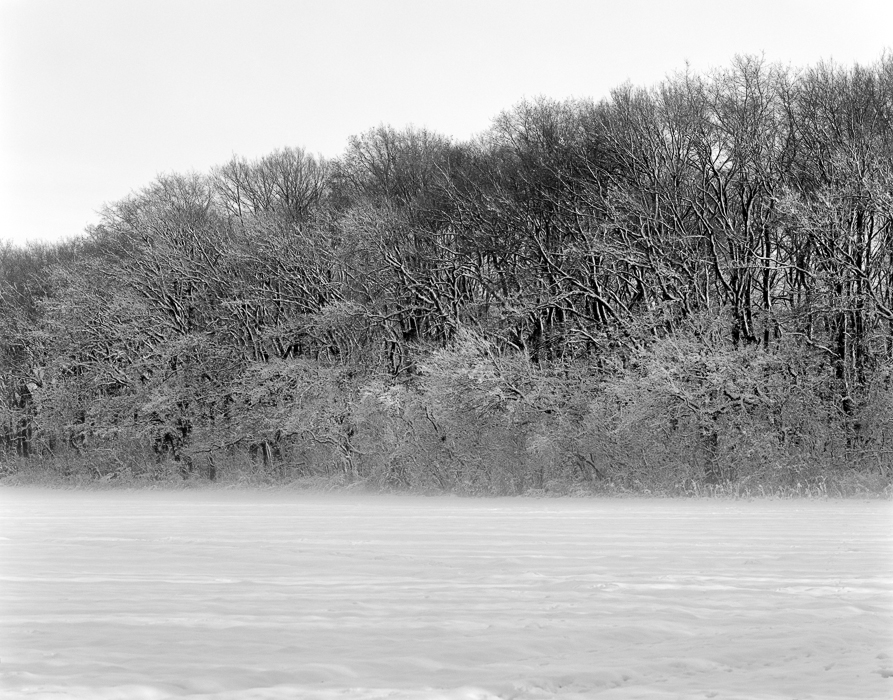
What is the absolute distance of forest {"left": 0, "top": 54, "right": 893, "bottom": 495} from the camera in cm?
2778

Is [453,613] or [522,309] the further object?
[522,309]

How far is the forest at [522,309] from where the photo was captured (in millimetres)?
27781

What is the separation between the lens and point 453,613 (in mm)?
8273

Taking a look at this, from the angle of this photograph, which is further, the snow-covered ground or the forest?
the forest

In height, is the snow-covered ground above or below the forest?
below

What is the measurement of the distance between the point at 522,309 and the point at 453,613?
77.1 feet

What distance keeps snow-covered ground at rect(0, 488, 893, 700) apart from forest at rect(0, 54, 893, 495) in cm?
1151

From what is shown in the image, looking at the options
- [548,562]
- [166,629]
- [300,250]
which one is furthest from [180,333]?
[166,629]

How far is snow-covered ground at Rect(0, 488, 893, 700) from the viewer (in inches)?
236

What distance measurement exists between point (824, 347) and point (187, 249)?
80.3 ft

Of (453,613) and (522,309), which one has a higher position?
(522,309)

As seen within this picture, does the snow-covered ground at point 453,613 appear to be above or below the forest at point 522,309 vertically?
below

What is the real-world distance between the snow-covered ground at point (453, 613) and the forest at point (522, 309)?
37.8ft

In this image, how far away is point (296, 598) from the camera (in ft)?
30.0
